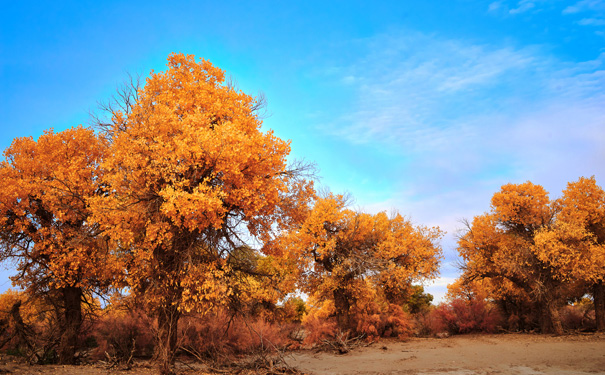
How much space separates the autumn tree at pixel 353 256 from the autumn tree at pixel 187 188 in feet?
31.8

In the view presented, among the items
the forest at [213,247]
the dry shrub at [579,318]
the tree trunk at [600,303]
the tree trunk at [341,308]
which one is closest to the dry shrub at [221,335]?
the forest at [213,247]

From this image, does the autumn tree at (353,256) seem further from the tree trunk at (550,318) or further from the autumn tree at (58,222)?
the autumn tree at (58,222)

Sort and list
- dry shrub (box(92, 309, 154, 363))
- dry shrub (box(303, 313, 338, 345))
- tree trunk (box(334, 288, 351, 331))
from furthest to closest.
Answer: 1. tree trunk (box(334, 288, 351, 331))
2. dry shrub (box(303, 313, 338, 345))
3. dry shrub (box(92, 309, 154, 363))

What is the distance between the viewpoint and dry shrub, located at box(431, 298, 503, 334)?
28.2 metres

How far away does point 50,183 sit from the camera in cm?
1647

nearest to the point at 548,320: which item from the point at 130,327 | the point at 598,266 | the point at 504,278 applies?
the point at 504,278

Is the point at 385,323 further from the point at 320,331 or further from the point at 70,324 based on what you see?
the point at 70,324

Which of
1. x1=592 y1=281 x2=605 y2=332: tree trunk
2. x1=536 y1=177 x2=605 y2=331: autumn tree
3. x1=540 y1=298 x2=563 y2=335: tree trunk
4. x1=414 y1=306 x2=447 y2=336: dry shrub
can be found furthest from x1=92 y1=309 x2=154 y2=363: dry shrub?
x1=592 y1=281 x2=605 y2=332: tree trunk

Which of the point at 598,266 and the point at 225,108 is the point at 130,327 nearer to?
the point at 225,108

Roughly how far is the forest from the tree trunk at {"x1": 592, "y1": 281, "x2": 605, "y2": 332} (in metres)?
0.10

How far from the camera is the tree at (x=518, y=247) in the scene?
2431 cm

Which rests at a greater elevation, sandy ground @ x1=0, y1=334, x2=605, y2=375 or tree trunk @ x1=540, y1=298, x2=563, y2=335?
tree trunk @ x1=540, y1=298, x2=563, y2=335

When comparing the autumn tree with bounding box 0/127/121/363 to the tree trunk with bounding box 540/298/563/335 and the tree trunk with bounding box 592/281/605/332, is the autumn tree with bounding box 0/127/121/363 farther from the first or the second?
the tree trunk with bounding box 592/281/605/332

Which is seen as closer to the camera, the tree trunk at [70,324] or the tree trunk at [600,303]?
the tree trunk at [70,324]
